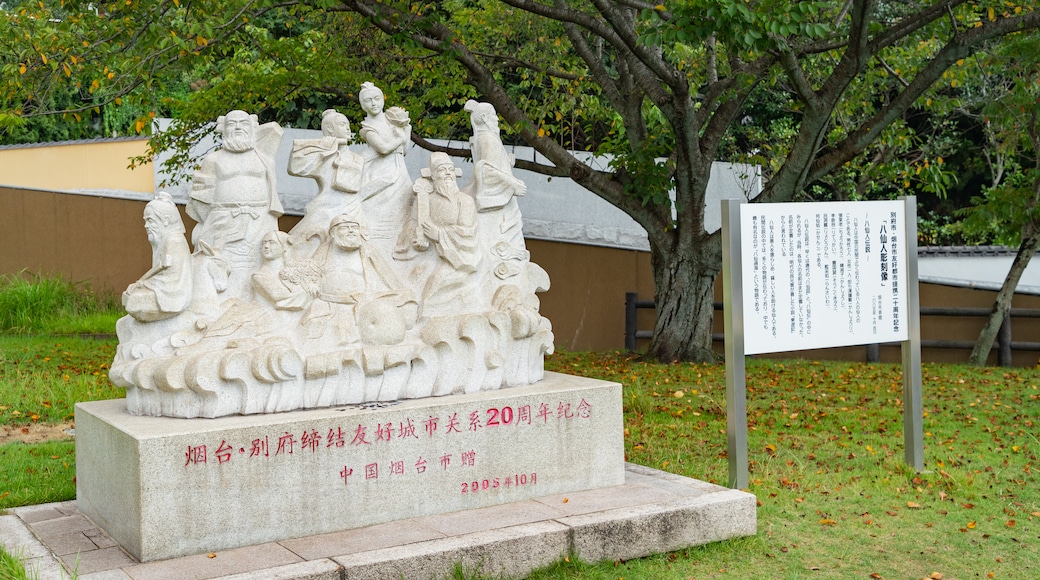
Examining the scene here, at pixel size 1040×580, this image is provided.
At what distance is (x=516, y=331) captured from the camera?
5289mm

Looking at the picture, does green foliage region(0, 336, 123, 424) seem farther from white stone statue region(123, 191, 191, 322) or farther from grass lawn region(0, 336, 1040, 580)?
white stone statue region(123, 191, 191, 322)

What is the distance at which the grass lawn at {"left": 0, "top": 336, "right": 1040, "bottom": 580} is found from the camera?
4652mm

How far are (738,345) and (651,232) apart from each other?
195 inches

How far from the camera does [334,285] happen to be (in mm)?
5023

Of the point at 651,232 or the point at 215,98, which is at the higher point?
the point at 215,98

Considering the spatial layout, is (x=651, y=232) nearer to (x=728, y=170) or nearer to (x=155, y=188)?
(x=728, y=170)

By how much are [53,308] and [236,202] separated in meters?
8.09

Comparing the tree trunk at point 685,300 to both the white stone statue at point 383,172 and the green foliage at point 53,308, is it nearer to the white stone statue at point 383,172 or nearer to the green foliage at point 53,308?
the white stone statue at point 383,172

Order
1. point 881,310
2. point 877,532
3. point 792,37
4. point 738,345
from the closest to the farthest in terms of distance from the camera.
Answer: point 877,532 < point 738,345 < point 881,310 < point 792,37

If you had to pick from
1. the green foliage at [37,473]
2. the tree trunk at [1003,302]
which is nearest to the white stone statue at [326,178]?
the green foliage at [37,473]

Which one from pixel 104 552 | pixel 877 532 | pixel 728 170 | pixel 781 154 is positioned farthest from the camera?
pixel 728 170

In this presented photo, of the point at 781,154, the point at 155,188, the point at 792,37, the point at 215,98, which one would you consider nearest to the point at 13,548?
the point at 215,98

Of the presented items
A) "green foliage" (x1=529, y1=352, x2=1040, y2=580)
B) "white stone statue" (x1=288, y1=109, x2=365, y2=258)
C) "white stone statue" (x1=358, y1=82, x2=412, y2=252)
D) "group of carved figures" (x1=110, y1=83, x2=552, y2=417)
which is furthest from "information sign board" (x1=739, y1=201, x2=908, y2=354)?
"white stone statue" (x1=288, y1=109, x2=365, y2=258)

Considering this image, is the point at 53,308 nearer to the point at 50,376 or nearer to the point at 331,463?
the point at 50,376
